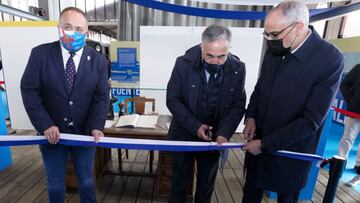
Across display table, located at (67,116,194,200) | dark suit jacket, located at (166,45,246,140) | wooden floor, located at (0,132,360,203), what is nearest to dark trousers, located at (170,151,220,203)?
dark suit jacket, located at (166,45,246,140)

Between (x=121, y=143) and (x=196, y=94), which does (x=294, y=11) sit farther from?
(x=121, y=143)

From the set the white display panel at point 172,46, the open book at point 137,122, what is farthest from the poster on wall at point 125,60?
the open book at point 137,122

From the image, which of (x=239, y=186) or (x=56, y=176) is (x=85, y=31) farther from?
(x=239, y=186)

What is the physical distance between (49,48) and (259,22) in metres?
4.78

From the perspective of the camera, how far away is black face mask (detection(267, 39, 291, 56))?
124 centimetres

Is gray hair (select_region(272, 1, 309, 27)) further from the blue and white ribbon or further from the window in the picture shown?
the window

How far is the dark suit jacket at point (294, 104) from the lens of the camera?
115 centimetres

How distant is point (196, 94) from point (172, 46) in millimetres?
3123

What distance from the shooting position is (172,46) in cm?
437

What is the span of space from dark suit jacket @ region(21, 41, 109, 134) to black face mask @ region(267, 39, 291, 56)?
43.5 inches

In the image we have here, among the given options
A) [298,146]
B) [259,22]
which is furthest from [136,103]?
[259,22]

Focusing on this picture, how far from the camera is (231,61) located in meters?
1.44

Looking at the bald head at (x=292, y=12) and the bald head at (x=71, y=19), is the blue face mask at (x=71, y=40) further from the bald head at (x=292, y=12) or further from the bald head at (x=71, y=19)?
the bald head at (x=292, y=12)

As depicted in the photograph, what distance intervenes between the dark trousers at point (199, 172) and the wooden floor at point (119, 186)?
89 centimetres
